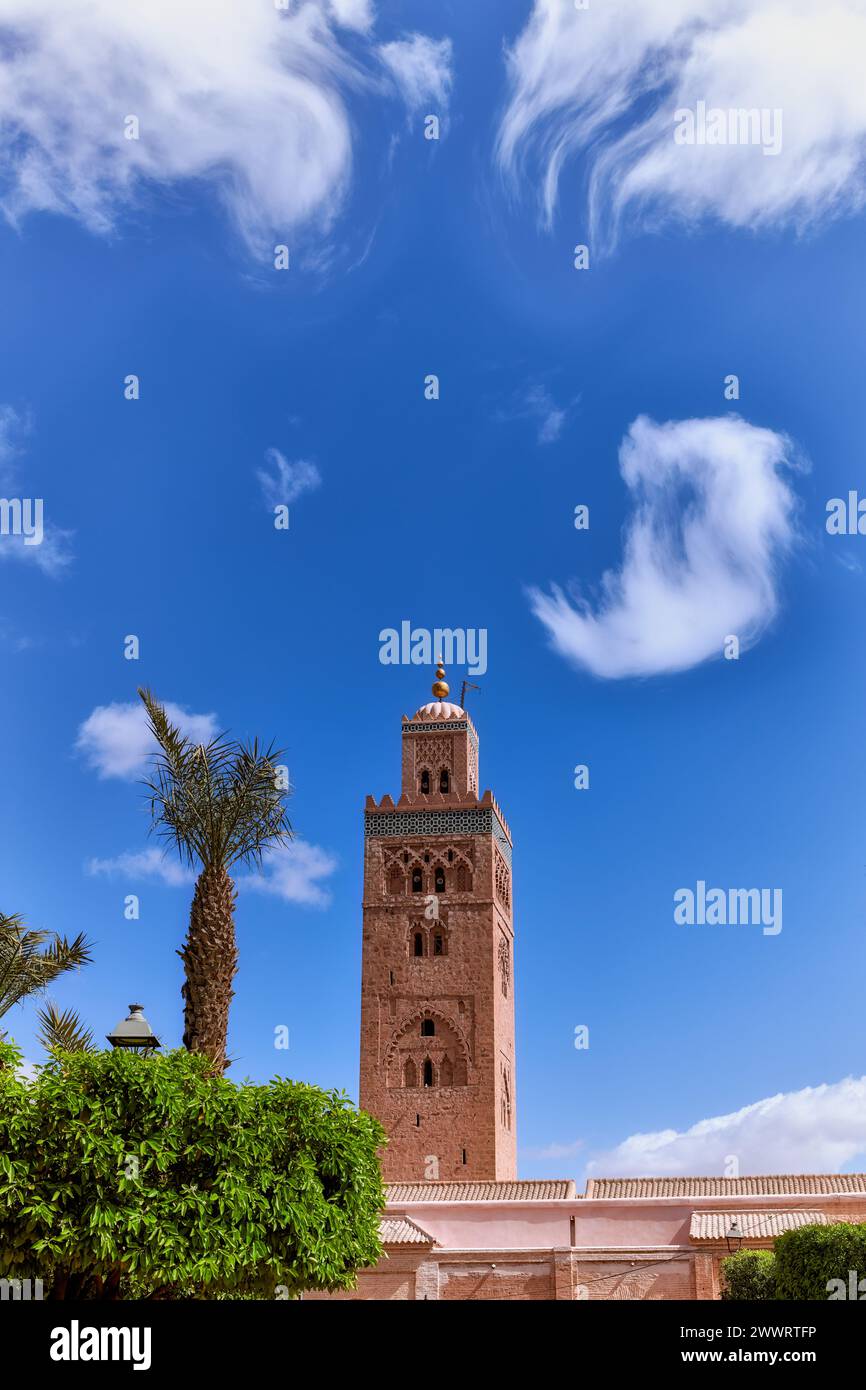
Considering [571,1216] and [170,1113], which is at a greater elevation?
[170,1113]

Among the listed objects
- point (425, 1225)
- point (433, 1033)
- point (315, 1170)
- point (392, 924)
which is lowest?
point (425, 1225)

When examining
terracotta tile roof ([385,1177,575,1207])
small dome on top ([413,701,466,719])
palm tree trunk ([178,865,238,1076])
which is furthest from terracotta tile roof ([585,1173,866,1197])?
small dome on top ([413,701,466,719])

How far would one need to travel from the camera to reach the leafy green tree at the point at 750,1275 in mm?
24906

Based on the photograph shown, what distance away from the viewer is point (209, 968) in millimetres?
20859

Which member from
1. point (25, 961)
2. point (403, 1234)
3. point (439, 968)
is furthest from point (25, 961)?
point (439, 968)

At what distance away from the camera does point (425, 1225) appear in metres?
33.6

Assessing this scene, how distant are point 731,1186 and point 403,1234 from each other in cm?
827

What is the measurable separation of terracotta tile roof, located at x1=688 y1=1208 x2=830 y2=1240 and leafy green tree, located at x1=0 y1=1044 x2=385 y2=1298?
47.3 feet

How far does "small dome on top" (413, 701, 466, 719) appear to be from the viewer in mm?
54312
